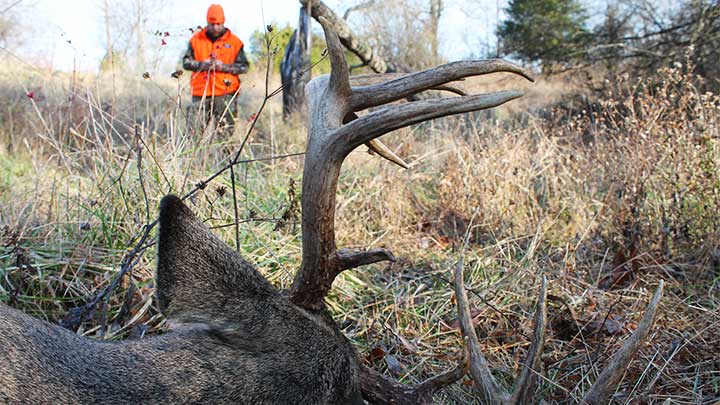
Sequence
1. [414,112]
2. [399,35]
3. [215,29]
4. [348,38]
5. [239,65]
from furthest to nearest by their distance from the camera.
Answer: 1. [399,35]
2. [348,38]
3. [215,29]
4. [239,65]
5. [414,112]

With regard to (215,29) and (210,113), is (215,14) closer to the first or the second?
(215,29)

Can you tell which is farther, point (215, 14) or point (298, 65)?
point (298, 65)

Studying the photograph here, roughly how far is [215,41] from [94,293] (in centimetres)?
674

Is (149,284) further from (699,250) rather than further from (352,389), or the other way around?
(699,250)

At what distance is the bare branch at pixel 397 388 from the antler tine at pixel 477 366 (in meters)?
0.18

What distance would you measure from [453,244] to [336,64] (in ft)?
10.1

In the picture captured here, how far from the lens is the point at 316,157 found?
2.04 m

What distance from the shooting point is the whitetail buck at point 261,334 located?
1.59m

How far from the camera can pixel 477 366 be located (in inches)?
88.5

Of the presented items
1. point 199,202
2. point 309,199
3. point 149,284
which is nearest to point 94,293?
point 149,284

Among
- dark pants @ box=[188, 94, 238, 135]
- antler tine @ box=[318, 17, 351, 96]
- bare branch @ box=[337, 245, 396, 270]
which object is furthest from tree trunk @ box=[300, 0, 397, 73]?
bare branch @ box=[337, 245, 396, 270]

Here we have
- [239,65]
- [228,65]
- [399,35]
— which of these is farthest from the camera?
[399,35]

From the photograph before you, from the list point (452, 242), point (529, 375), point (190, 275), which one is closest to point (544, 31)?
point (452, 242)

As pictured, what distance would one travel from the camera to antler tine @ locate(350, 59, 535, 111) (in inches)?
82.3
